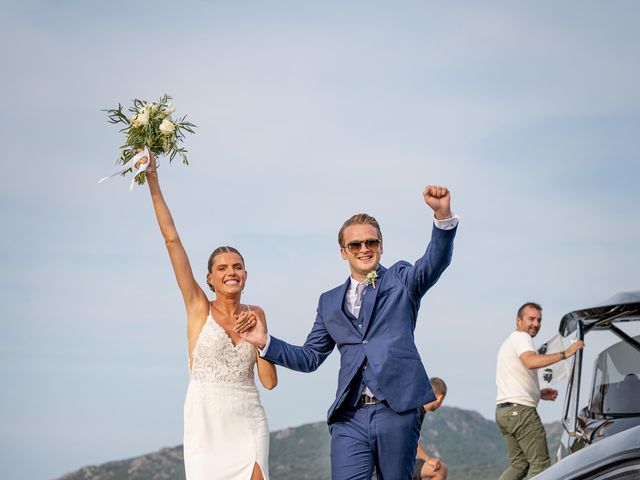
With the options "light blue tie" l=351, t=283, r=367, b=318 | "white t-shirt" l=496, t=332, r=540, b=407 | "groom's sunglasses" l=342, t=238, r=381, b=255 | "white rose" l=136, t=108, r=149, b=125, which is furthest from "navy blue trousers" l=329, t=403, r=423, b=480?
"white t-shirt" l=496, t=332, r=540, b=407

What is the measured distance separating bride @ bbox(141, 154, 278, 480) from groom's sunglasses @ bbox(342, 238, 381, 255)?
1298 millimetres

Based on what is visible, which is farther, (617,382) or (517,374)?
(517,374)

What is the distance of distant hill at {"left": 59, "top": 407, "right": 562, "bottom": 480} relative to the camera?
35406 millimetres

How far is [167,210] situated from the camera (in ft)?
25.7

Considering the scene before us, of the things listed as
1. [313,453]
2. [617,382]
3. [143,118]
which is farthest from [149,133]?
[313,453]

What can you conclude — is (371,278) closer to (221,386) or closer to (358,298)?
(358,298)

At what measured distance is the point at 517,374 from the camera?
12.7m

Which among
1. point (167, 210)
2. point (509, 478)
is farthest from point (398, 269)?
point (509, 478)

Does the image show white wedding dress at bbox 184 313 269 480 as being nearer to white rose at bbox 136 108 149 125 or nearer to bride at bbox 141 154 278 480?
bride at bbox 141 154 278 480

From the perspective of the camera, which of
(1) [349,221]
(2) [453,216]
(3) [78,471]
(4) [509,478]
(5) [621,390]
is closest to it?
(2) [453,216]

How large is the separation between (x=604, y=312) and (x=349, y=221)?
12.3 feet

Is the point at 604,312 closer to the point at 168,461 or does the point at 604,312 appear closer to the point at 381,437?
the point at 381,437

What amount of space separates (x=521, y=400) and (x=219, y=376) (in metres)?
5.94

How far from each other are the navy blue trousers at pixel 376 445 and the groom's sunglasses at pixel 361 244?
969 mm
